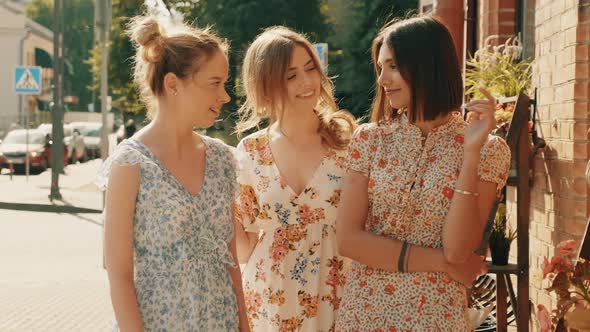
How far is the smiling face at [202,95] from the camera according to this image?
3248 mm

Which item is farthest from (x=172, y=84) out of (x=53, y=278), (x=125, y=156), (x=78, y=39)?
(x=78, y=39)

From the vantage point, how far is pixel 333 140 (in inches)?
166

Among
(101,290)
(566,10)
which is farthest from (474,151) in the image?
(101,290)

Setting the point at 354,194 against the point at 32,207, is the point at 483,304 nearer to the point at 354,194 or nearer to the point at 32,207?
the point at 354,194

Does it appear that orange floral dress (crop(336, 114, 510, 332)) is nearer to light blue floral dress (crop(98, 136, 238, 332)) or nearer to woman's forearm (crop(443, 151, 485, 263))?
woman's forearm (crop(443, 151, 485, 263))

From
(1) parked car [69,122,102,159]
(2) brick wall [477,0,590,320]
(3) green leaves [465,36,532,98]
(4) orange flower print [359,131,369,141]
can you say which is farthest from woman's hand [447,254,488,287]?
(1) parked car [69,122,102,159]

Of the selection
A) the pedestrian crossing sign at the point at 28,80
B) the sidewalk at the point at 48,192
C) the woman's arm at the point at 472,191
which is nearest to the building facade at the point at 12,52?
the sidewalk at the point at 48,192

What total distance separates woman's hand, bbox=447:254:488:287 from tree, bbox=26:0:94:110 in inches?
3495

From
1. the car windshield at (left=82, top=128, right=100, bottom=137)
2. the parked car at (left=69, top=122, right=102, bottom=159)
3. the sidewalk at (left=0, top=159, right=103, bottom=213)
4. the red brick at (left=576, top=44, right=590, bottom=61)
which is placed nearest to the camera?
the red brick at (left=576, top=44, right=590, bottom=61)

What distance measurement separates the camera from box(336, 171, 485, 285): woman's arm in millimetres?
3012

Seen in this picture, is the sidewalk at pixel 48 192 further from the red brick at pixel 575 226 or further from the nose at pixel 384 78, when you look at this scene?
the nose at pixel 384 78

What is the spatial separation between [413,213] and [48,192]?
25782 millimetres

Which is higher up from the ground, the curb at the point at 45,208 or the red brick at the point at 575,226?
the red brick at the point at 575,226

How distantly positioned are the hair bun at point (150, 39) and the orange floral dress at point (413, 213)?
68 centimetres
